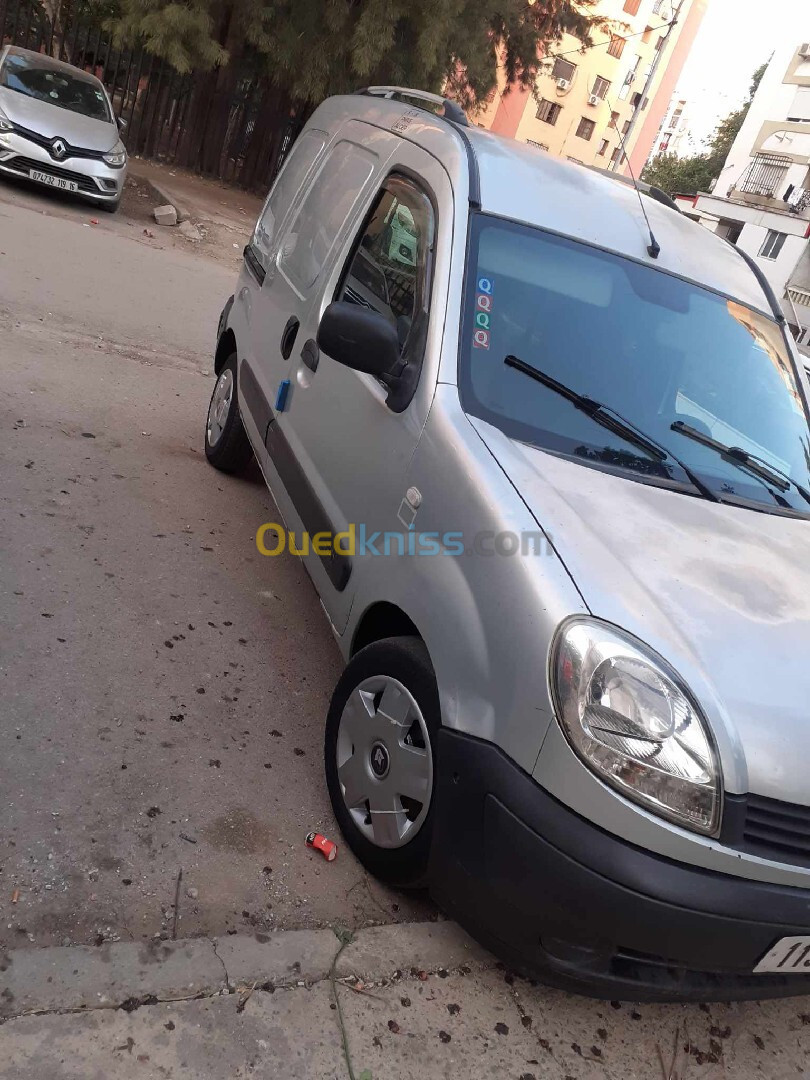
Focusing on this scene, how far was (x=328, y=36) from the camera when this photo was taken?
15.9m

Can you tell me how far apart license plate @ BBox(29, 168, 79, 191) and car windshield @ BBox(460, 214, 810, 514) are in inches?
380

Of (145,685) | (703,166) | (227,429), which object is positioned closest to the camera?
(145,685)

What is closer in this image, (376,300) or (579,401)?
(579,401)

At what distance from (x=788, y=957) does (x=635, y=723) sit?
2.20 feet

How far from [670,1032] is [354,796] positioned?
42.8 inches

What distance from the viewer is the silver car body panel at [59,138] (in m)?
10.8

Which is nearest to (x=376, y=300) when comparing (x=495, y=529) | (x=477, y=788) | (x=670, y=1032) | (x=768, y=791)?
(x=495, y=529)

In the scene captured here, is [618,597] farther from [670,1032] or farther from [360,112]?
A: [360,112]

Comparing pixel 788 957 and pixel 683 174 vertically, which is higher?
pixel 683 174

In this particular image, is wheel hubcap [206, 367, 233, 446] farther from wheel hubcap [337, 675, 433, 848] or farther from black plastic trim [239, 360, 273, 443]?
wheel hubcap [337, 675, 433, 848]

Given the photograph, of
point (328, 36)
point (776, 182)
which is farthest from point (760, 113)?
point (328, 36)

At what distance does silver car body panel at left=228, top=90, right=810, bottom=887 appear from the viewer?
204cm

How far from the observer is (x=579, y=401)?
2871 mm

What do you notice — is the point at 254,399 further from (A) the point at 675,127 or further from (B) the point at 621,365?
(A) the point at 675,127
